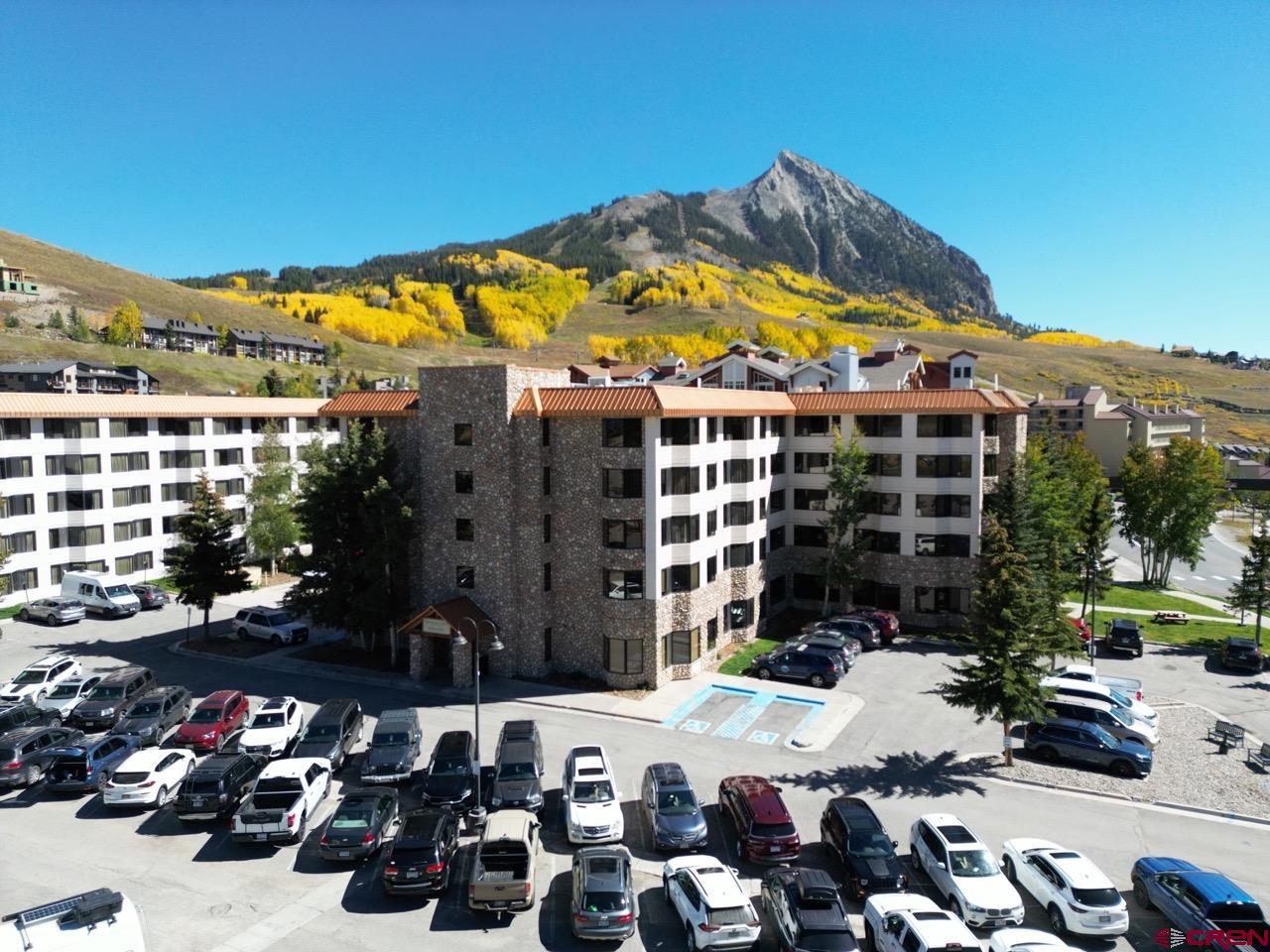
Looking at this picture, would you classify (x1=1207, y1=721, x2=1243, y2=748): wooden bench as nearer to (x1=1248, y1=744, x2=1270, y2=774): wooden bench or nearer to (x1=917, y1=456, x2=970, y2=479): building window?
(x1=1248, y1=744, x2=1270, y2=774): wooden bench

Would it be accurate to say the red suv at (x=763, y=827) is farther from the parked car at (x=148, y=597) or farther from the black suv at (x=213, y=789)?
the parked car at (x=148, y=597)

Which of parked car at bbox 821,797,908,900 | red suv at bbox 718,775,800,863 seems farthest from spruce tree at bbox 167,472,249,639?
parked car at bbox 821,797,908,900

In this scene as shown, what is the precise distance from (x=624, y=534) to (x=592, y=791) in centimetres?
1536

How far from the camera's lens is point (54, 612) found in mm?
48812

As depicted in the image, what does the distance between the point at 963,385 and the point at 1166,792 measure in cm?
4031

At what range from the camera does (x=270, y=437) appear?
63781 mm

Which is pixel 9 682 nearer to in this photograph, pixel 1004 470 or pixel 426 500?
pixel 426 500

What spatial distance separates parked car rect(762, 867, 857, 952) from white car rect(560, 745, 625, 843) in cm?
542

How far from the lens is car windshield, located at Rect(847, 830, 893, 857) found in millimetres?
21516

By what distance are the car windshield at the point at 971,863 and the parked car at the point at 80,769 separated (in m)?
26.0

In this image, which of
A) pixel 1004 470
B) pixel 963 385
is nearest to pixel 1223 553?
pixel 963 385

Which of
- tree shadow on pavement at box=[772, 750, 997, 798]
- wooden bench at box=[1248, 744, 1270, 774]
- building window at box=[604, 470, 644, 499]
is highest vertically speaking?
building window at box=[604, 470, 644, 499]

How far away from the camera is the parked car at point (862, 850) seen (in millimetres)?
20828

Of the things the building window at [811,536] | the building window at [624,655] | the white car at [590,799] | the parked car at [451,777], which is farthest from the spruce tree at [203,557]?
the building window at [811,536]
